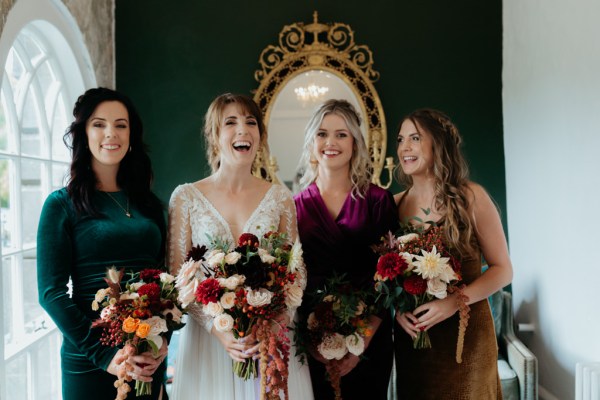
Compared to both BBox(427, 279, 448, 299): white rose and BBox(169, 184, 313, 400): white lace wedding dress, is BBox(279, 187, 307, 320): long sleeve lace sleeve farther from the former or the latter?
BBox(427, 279, 448, 299): white rose

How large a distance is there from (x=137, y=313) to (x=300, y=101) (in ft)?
8.45

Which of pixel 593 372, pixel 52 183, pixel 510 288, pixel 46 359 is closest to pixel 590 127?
pixel 593 372

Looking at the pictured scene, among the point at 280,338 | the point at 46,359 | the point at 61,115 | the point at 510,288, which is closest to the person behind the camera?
the point at 280,338

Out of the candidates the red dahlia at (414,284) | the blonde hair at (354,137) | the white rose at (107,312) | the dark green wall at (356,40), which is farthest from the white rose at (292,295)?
the dark green wall at (356,40)

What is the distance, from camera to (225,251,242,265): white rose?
1.66 m

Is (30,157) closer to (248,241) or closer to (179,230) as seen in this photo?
(179,230)

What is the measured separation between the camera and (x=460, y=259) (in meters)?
2.26

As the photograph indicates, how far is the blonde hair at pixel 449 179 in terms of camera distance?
7.39 ft

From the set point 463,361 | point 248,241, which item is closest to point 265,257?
point 248,241

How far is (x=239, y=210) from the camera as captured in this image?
7.04 ft

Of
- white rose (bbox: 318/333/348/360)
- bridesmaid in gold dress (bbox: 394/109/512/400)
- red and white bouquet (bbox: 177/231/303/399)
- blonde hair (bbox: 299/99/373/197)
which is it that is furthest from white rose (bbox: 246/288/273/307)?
blonde hair (bbox: 299/99/373/197)

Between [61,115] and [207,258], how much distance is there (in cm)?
209

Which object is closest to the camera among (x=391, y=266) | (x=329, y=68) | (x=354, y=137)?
(x=391, y=266)

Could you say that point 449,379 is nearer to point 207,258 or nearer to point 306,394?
point 306,394
